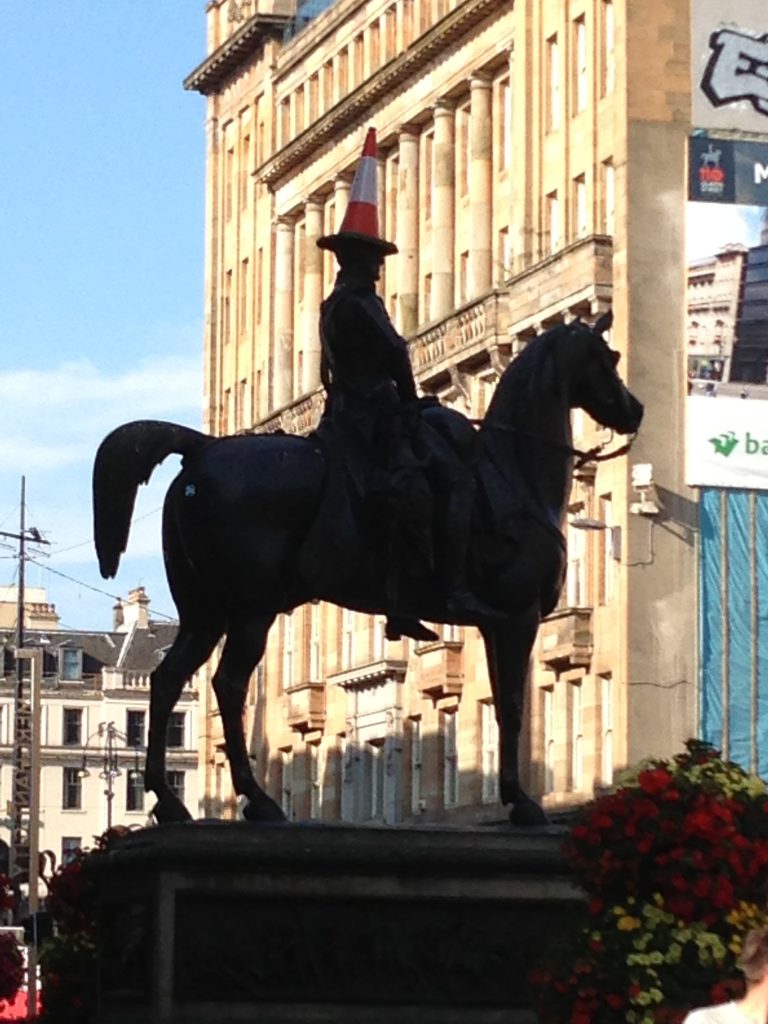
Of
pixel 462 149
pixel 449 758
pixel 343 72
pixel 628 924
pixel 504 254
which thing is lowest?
pixel 628 924

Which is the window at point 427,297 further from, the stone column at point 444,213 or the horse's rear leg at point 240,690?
the horse's rear leg at point 240,690

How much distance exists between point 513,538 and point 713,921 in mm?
4140

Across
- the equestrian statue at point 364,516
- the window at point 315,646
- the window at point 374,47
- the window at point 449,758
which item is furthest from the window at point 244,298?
the equestrian statue at point 364,516

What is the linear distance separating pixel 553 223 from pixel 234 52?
25.1 m

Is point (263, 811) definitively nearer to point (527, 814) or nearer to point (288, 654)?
point (527, 814)

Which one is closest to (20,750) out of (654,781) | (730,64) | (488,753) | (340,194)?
(340,194)

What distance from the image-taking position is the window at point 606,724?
64562mm

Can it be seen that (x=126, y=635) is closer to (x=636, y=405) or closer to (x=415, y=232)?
(x=415, y=232)

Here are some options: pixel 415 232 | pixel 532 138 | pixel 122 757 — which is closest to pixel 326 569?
pixel 532 138

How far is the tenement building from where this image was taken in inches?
2534

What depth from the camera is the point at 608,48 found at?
67.2 meters

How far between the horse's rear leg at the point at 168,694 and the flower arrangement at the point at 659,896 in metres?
3.50

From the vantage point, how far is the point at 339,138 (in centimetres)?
8450

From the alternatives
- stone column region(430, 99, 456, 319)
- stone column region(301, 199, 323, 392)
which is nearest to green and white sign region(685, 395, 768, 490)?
stone column region(430, 99, 456, 319)
